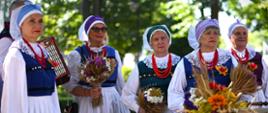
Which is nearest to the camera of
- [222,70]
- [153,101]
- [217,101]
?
[217,101]

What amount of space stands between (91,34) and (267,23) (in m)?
6.85

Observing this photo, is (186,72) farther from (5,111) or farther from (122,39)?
(122,39)

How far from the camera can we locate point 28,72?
545cm

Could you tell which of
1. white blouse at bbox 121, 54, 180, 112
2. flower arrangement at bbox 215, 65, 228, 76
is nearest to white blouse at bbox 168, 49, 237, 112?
flower arrangement at bbox 215, 65, 228, 76

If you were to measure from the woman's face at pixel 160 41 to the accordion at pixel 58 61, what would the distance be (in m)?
0.97

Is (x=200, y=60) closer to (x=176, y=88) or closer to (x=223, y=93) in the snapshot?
(x=176, y=88)

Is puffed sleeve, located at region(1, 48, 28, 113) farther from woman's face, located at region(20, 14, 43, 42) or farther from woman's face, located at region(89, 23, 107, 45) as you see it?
woman's face, located at region(89, 23, 107, 45)

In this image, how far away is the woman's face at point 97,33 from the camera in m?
6.78

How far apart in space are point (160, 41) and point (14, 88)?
1816mm

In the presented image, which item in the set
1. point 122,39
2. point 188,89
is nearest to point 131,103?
point 188,89

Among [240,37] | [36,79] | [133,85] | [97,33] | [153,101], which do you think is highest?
[97,33]

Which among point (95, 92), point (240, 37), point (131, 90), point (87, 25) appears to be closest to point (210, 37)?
point (131, 90)

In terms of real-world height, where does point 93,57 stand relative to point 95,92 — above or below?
above

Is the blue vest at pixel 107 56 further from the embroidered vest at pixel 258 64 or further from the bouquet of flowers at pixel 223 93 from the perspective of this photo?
the bouquet of flowers at pixel 223 93
